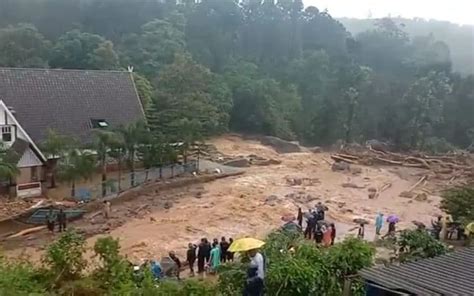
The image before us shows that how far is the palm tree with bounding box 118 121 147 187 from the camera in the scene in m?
30.0

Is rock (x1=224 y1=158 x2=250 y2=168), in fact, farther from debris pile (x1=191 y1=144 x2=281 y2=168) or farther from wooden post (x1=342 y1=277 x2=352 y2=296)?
wooden post (x1=342 y1=277 x2=352 y2=296)

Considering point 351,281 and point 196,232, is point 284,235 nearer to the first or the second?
point 351,281

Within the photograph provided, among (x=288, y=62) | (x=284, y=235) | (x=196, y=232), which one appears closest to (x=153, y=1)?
(x=288, y=62)

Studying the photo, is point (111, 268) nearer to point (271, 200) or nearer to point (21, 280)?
point (21, 280)

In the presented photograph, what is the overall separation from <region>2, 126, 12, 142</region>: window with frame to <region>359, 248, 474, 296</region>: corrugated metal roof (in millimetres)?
23202

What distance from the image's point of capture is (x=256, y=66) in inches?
2437

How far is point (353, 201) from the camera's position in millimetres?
31031

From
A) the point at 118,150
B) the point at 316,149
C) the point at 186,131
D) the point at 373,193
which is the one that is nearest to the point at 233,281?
the point at 118,150

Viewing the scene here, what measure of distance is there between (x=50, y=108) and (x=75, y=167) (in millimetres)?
6086

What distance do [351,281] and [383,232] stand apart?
44.8ft

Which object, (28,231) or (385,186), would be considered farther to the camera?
(385,186)

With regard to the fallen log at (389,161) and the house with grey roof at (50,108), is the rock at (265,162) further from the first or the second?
the house with grey roof at (50,108)

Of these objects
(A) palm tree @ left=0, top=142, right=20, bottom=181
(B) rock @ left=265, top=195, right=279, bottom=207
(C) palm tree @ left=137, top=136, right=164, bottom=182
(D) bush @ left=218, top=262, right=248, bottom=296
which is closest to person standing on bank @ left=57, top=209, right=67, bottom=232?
(A) palm tree @ left=0, top=142, right=20, bottom=181

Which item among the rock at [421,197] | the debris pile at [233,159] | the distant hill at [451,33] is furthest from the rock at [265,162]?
the distant hill at [451,33]
